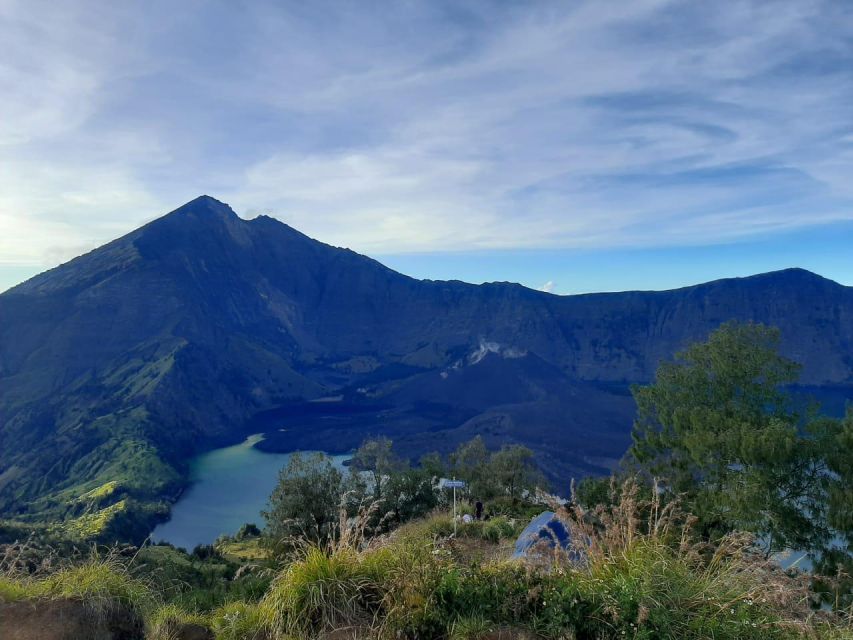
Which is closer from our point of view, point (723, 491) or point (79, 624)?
point (79, 624)

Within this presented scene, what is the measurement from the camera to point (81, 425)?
130 metres

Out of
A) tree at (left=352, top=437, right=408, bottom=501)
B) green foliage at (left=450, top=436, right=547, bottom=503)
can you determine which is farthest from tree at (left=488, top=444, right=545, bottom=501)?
tree at (left=352, top=437, right=408, bottom=501)

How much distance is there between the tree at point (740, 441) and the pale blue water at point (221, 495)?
54011 millimetres

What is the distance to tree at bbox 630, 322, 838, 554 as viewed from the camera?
1467 centimetres

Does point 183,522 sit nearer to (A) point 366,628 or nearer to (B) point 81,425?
(B) point 81,425

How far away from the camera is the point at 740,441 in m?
15.4

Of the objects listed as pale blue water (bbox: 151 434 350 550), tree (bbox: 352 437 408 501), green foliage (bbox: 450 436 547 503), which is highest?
tree (bbox: 352 437 408 501)

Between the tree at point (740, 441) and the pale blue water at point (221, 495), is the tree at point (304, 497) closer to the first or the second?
the tree at point (740, 441)

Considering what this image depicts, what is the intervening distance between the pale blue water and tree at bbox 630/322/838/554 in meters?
54.0

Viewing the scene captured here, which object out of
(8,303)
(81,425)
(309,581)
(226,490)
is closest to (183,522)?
(226,490)

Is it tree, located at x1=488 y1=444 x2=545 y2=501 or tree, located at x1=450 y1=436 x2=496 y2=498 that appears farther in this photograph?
tree, located at x1=488 y1=444 x2=545 y2=501

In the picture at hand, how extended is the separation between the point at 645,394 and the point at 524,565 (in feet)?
55.3

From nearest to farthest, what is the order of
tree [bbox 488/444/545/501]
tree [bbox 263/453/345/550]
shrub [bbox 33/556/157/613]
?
1. shrub [bbox 33/556/157/613]
2. tree [bbox 263/453/345/550]
3. tree [bbox 488/444/545/501]

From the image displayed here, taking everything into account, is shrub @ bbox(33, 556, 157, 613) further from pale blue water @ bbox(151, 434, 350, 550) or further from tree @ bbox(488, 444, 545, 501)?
pale blue water @ bbox(151, 434, 350, 550)
